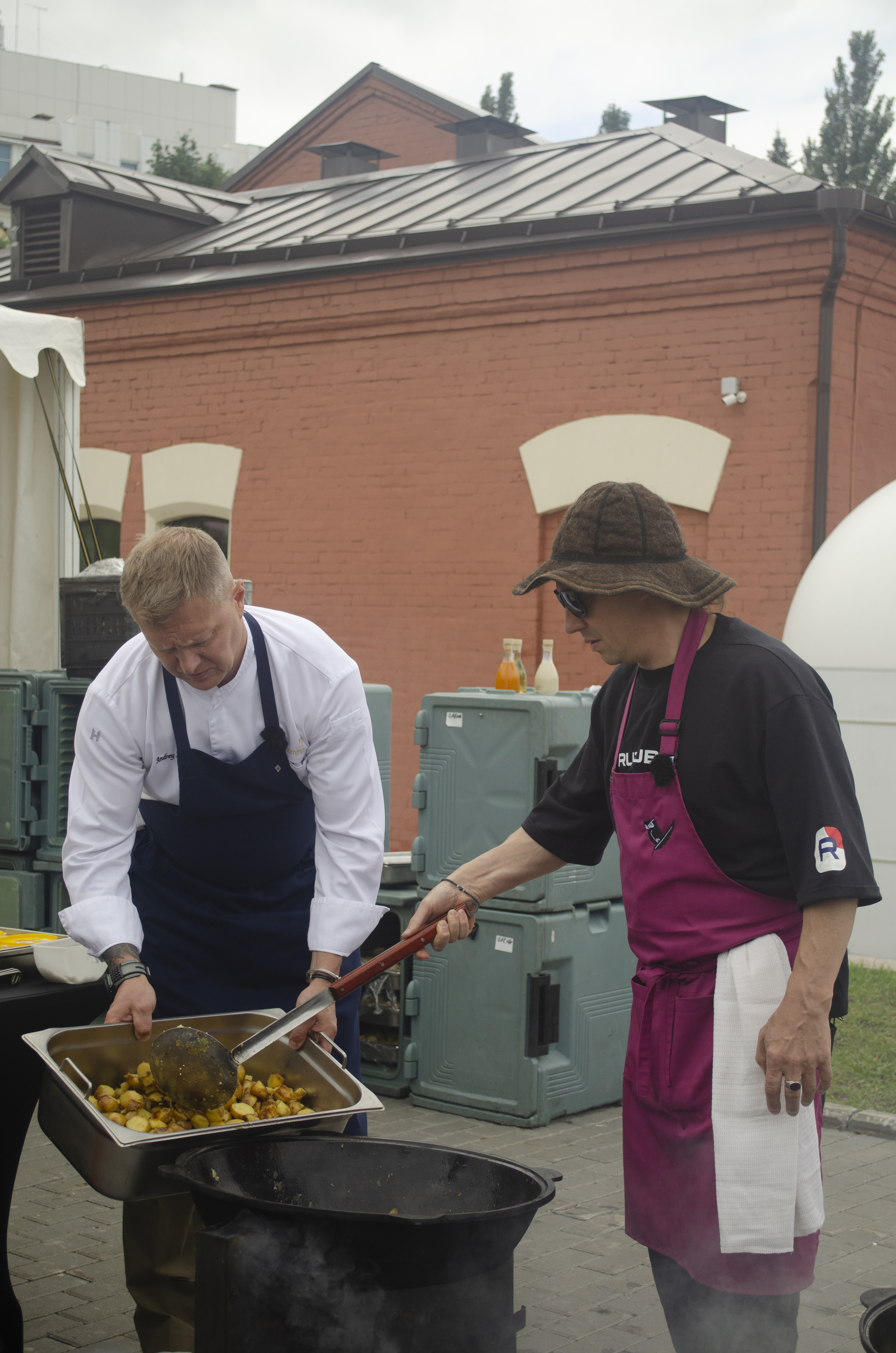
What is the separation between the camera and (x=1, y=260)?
48.9 feet

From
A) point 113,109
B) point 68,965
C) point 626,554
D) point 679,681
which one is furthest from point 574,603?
point 113,109

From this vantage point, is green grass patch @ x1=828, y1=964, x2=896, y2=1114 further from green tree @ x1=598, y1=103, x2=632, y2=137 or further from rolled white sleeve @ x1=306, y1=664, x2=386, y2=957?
green tree @ x1=598, y1=103, x2=632, y2=137

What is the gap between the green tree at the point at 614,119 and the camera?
128ft

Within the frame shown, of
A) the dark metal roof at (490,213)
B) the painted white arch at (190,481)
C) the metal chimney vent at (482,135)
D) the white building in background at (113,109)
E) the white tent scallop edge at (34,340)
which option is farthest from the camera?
the white building in background at (113,109)

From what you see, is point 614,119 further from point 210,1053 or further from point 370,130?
point 210,1053

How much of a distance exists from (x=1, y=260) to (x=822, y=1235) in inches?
554

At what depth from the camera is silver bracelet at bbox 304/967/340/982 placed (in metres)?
2.83

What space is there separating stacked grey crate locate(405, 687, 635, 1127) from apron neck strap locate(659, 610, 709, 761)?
8.40 feet

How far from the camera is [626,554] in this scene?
2.41 meters

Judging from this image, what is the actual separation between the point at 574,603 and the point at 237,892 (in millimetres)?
1132

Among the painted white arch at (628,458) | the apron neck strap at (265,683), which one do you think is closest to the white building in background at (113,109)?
the painted white arch at (628,458)

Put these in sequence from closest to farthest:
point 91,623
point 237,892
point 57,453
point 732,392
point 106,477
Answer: point 237,892, point 91,623, point 57,453, point 732,392, point 106,477

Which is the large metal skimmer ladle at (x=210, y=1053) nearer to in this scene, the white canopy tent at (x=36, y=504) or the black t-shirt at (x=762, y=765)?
the black t-shirt at (x=762, y=765)

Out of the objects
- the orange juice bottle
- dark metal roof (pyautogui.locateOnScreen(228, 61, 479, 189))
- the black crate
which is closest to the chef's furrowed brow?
the black crate
